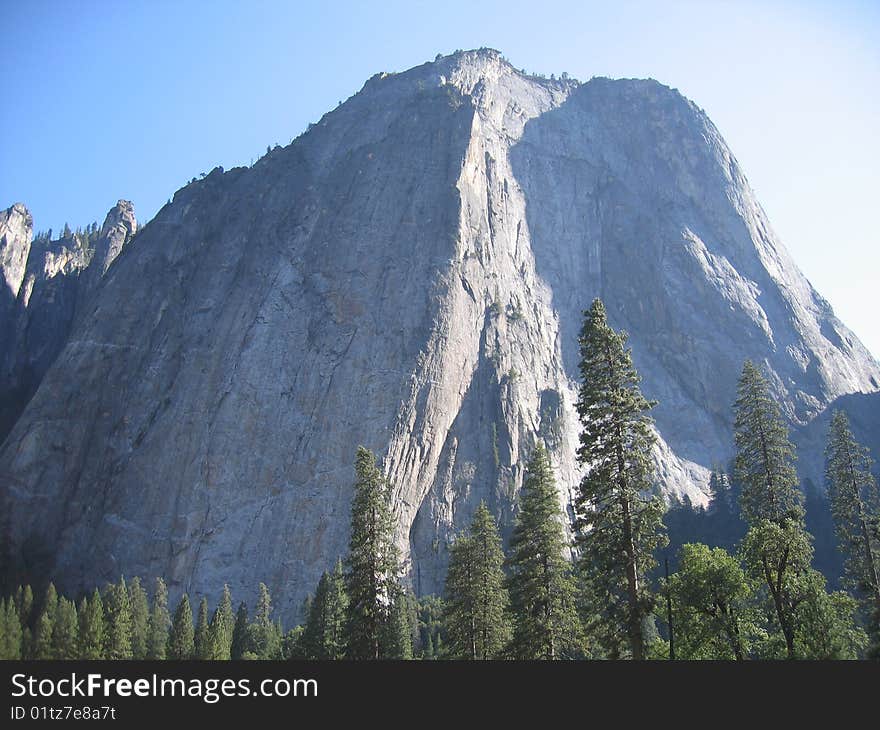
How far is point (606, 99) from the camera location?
15912cm

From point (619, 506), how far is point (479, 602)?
14.0 m

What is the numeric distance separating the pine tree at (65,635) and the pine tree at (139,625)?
595 centimetres

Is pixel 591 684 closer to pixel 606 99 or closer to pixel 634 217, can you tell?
pixel 634 217

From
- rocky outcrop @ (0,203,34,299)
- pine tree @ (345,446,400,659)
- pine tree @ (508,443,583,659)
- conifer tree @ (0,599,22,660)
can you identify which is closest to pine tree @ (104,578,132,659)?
conifer tree @ (0,599,22,660)

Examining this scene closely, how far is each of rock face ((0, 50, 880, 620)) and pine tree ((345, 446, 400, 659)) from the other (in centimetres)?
5285

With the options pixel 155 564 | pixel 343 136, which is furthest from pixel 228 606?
pixel 343 136

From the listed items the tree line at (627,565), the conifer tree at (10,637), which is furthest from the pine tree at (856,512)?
the conifer tree at (10,637)

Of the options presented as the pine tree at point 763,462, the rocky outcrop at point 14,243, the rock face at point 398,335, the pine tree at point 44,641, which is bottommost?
the pine tree at point 44,641

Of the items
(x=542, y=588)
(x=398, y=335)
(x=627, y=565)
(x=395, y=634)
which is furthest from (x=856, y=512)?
(x=398, y=335)

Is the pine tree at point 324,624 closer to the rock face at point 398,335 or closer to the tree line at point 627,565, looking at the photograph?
the tree line at point 627,565

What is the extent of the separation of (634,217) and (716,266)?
1772 cm

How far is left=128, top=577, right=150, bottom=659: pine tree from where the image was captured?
63.8m

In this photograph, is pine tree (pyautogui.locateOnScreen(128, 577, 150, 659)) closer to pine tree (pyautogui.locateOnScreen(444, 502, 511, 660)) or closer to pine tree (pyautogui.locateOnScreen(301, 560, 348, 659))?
pine tree (pyautogui.locateOnScreen(301, 560, 348, 659))

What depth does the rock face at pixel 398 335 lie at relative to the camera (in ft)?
306
